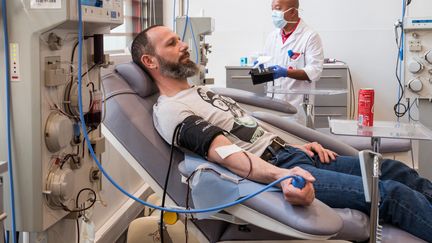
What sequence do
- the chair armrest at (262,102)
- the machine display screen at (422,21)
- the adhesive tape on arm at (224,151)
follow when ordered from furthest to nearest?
the machine display screen at (422,21), the chair armrest at (262,102), the adhesive tape on arm at (224,151)

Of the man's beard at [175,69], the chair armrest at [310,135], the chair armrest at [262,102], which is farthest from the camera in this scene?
the chair armrest at [262,102]

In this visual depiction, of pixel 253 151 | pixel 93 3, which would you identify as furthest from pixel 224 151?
pixel 93 3

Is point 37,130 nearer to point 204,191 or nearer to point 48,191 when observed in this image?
point 48,191

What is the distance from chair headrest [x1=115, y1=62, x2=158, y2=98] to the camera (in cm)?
201

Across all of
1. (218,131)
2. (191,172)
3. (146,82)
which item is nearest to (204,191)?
(191,172)

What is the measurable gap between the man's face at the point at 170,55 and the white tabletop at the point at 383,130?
706 mm

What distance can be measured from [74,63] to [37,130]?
272 millimetres

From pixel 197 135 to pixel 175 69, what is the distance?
0.51 m

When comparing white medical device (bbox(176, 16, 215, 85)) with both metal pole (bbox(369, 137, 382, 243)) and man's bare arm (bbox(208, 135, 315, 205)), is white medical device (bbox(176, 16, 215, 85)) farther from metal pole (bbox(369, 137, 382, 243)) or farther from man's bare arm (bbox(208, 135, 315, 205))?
metal pole (bbox(369, 137, 382, 243))

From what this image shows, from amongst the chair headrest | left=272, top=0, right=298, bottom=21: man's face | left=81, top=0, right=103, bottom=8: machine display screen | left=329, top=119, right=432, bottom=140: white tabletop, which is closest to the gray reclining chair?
the chair headrest

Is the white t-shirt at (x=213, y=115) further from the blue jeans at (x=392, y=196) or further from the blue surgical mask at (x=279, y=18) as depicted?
the blue surgical mask at (x=279, y=18)

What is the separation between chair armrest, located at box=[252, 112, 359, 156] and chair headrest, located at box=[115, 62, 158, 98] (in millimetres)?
603

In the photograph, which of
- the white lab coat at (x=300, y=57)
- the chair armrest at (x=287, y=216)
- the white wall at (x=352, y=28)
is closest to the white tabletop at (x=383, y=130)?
the chair armrest at (x=287, y=216)

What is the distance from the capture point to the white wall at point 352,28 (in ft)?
14.4
